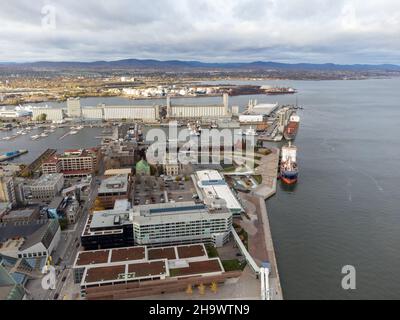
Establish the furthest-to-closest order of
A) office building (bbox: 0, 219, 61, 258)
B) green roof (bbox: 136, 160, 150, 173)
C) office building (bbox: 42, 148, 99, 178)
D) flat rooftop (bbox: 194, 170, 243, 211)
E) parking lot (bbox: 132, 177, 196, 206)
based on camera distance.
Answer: office building (bbox: 42, 148, 99, 178)
green roof (bbox: 136, 160, 150, 173)
parking lot (bbox: 132, 177, 196, 206)
flat rooftop (bbox: 194, 170, 243, 211)
office building (bbox: 0, 219, 61, 258)

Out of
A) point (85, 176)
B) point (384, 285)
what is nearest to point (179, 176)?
point (85, 176)

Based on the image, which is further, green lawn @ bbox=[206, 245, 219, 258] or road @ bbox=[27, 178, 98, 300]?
green lawn @ bbox=[206, 245, 219, 258]

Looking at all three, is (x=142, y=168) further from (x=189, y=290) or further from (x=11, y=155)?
(x=11, y=155)

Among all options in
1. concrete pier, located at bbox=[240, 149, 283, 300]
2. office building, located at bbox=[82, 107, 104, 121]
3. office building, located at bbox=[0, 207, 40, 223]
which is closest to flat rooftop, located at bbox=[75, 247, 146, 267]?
concrete pier, located at bbox=[240, 149, 283, 300]

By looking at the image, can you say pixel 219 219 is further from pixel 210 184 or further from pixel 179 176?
pixel 179 176

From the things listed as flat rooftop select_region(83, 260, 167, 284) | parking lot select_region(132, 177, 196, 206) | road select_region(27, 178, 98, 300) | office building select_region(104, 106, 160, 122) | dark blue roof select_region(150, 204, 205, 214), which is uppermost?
office building select_region(104, 106, 160, 122)

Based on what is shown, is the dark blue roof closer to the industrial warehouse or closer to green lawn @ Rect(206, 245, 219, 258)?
green lawn @ Rect(206, 245, 219, 258)
